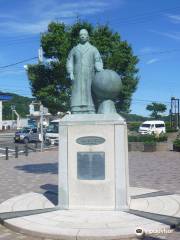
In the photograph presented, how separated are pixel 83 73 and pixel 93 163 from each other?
196 cm

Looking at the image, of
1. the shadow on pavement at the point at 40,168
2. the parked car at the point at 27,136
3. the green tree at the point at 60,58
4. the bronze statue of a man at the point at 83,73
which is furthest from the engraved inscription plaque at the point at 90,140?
the parked car at the point at 27,136

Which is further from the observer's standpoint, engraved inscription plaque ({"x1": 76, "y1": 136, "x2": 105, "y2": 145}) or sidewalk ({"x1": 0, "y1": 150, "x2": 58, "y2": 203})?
sidewalk ({"x1": 0, "y1": 150, "x2": 58, "y2": 203})

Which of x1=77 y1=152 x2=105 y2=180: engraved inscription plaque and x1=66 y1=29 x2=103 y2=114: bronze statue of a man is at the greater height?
x1=66 y1=29 x2=103 y2=114: bronze statue of a man

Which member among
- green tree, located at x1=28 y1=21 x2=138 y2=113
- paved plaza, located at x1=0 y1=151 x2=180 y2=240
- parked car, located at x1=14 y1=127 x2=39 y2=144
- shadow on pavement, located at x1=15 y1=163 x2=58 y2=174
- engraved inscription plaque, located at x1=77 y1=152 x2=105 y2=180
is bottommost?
shadow on pavement, located at x1=15 y1=163 x2=58 y2=174

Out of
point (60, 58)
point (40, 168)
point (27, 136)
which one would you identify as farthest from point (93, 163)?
point (27, 136)

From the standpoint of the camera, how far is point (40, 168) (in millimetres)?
16797

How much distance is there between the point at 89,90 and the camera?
8461 millimetres

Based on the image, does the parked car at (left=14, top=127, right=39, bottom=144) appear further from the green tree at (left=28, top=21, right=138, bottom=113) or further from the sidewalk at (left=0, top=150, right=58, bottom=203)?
the sidewalk at (left=0, top=150, right=58, bottom=203)

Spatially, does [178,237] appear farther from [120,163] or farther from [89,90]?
[89,90]

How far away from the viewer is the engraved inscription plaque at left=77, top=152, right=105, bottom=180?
794 cm

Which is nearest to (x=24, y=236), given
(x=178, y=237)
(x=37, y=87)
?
(x=178, y=237)

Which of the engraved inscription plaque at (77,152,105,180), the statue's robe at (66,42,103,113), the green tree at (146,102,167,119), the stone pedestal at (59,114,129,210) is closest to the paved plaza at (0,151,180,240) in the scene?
the stone pedestal at (59,114,129,210)

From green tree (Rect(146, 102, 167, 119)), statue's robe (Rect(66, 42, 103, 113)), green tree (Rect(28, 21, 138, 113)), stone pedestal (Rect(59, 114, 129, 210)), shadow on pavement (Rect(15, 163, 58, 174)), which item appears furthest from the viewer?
green tree (Rect(146, 102, 167, 119))

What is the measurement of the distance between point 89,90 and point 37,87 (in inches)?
513
